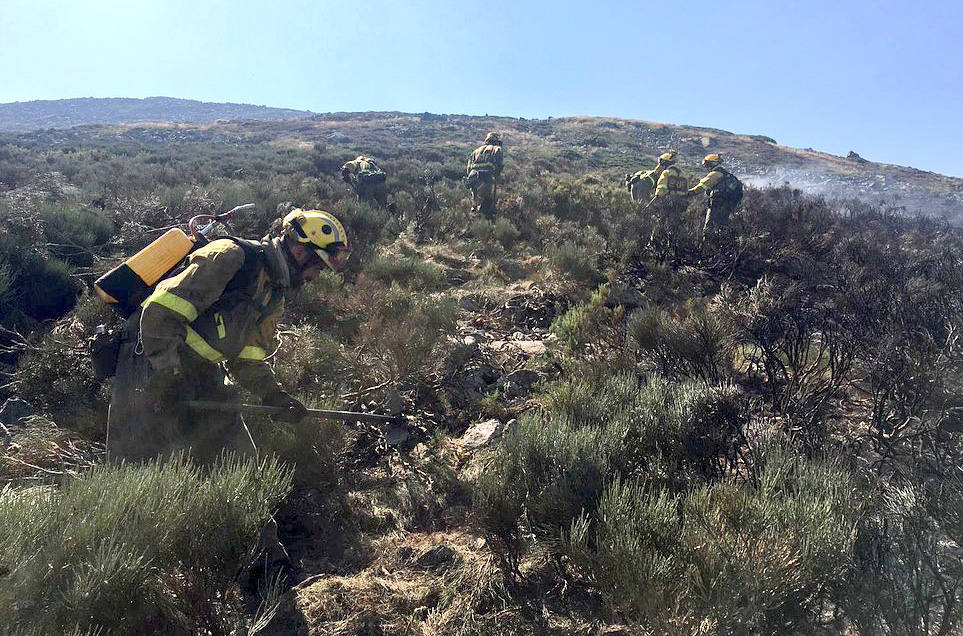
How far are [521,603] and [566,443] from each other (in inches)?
33.4

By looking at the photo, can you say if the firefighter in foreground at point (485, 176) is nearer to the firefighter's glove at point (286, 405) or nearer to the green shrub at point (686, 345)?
the green shrub at point (686, 345)

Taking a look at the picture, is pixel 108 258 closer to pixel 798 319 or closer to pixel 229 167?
pixel 798 319

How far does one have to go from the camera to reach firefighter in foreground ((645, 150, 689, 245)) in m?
8.76

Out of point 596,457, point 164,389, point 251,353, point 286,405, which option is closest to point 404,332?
point 286,405

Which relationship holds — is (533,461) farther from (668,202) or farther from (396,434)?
(668,202)

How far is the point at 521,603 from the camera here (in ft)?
7.30

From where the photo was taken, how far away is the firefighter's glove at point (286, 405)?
3371mm

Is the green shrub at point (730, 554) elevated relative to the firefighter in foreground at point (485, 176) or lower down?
lower down

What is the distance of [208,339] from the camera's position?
3014mm

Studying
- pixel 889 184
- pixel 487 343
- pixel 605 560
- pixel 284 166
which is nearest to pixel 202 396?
pixel 605 560

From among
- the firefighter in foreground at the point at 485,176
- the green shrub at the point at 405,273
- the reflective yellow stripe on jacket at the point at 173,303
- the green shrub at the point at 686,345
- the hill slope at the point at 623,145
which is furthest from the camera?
the hill slope at the point at 623,145

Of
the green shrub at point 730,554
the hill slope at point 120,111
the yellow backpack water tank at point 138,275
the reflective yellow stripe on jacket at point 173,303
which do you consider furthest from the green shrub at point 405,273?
the hill slope at point 120,111

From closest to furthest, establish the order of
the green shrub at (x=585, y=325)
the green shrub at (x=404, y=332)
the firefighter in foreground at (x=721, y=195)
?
1. the green shrub at (x=404, y=332)
2. the green shrub at (x=585, y=325)
3. the firefighter in foreground at (x=721, y=195)

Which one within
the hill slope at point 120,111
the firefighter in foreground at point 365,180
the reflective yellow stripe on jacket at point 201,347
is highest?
the hill slope at point 120,111
